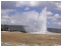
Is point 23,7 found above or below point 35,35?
above

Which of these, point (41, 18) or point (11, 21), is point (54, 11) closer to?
point (41, 18)

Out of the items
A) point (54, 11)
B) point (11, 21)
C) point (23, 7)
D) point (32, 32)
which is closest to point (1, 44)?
point (11, 21)

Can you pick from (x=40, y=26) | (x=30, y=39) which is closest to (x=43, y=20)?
(x=40, y=26)

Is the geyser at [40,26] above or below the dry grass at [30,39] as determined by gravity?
above

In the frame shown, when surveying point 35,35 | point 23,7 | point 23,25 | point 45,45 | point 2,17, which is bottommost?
point 45,45

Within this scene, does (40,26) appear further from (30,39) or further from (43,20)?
(30,39)

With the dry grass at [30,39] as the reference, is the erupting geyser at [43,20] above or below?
above
